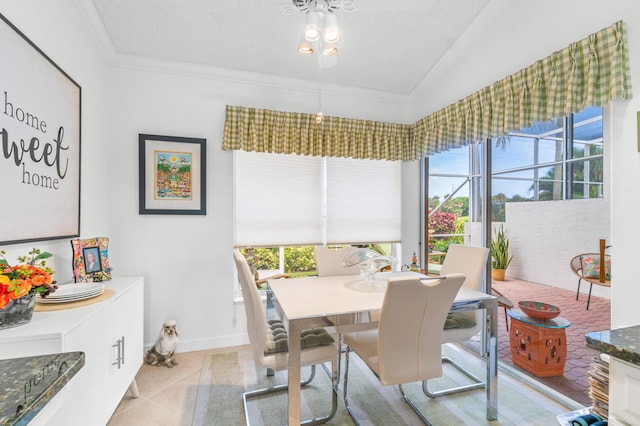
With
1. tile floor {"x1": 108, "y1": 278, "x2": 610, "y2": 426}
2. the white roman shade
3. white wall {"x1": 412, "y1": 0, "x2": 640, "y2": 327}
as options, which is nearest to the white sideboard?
tile floor {"x1": 108, "y1": 278, "x2": 610, "y2": 426}

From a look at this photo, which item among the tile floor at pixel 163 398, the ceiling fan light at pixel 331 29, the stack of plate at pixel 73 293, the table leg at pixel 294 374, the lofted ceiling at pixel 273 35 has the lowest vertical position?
the tile floor at pixel 163 398

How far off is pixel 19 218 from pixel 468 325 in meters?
2.67

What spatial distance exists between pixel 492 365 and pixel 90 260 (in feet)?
8.76

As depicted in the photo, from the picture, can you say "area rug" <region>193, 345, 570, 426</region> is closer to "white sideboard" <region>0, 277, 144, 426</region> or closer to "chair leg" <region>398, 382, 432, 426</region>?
"chair leg" <region>398, 382, 432, 426</region>

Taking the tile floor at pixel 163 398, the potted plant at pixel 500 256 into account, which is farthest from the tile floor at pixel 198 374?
the potted plant at pixel 500 256

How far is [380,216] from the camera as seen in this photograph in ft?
11.1

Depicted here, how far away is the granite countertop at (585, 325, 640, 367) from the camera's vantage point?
790 mm

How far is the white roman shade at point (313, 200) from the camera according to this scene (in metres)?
2.94

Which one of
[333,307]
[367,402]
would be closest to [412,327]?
[333,307]

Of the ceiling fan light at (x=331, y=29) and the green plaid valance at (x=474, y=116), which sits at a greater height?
the ceiling fan light at (x=331, y=29)

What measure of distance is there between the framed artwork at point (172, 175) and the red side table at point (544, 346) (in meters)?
2.87

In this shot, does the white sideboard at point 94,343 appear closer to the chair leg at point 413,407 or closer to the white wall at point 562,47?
the chair leg at point 413,407

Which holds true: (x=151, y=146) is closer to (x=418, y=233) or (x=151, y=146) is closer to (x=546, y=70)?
(x=418, y=233)

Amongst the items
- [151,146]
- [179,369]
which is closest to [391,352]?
[179,369]
